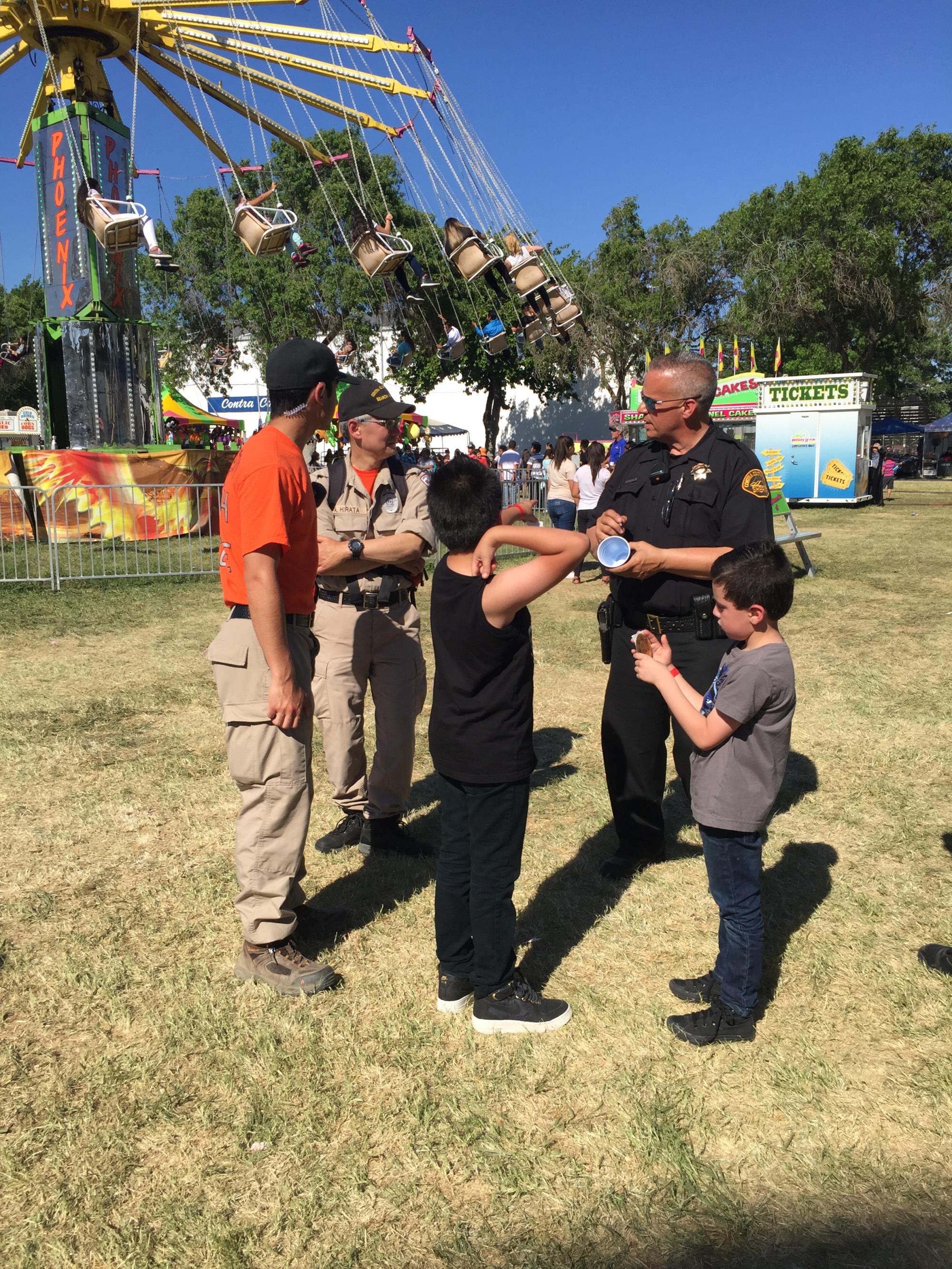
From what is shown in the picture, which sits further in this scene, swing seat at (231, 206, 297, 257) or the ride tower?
the ride tower

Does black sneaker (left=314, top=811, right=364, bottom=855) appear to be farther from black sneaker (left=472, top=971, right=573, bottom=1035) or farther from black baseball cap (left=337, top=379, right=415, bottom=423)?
black baseball cap (left=337, top=379, right=415, bottom=423)

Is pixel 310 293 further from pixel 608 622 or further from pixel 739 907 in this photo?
pixel 739 907

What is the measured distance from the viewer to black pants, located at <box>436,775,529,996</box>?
283cm

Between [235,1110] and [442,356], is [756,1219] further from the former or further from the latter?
[442,356]

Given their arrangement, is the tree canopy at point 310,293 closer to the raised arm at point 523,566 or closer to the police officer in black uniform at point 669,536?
the police officer in black uniform at point 669,536

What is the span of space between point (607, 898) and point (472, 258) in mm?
9436

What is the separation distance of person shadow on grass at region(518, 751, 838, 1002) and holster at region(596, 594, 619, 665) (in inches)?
37.1

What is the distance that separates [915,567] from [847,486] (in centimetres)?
1105

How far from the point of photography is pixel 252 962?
322 centimetres

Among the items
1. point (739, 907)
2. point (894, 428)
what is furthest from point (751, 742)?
point (894, 428)

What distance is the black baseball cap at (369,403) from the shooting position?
396 cm

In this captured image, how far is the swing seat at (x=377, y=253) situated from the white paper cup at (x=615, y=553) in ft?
29.9

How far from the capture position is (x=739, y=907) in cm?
285

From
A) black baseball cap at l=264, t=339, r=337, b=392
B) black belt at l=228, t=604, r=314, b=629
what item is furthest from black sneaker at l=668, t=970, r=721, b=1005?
black baseball cap at l=264, t=339, r=337, b=392
